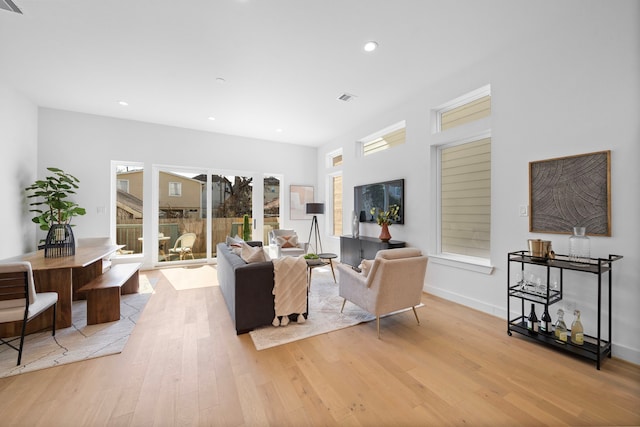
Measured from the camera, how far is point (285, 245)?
222 inches

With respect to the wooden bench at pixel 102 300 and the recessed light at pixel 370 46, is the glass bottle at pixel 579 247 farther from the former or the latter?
the wooden bench at pixel 102 300

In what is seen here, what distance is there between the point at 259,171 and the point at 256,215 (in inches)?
44.8

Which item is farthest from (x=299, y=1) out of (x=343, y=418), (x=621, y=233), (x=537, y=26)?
(x=621, y=233)

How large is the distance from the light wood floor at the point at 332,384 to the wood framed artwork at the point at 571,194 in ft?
3.88

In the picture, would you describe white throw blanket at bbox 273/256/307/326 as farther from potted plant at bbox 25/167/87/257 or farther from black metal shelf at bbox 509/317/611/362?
potted plant at bbox 25/167/87/257

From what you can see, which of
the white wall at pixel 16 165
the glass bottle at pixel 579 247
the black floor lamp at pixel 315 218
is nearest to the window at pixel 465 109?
the glass bottle at pixel 579 247

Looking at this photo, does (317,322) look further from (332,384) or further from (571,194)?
(571,194)

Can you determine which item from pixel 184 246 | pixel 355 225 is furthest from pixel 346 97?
pixel 184 246

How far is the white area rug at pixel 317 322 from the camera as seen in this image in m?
2.56

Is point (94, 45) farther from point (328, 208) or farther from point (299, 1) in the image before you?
point (328, 208)

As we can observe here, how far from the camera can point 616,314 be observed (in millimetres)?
2223

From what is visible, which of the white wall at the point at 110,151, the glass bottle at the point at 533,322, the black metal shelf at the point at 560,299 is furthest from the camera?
the white wall at the point at 110,151

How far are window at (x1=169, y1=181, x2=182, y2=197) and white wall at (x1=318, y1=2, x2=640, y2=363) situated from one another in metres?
→ 5.19

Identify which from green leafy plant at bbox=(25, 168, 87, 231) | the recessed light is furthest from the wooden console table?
green leafy plant at bbox=(25, 168, 87, 231)
